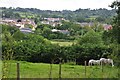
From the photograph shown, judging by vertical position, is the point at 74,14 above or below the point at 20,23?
above

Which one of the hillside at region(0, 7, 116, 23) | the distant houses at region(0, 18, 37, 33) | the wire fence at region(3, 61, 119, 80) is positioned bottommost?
the wire fence at region(3, 61, 119, 80)

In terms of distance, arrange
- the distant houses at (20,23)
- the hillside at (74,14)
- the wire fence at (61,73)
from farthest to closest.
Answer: the hillside at (74,14)
the wire fence at (61,73)
the distant houses at (20,23)

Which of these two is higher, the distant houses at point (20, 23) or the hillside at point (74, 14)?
the hillside at point (74, 14)

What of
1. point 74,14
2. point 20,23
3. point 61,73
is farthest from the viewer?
point 74,14

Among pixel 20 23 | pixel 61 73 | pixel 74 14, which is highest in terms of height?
pixel 74 14

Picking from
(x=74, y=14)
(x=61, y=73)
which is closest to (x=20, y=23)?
(x=61, y=73)

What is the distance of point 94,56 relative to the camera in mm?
12438

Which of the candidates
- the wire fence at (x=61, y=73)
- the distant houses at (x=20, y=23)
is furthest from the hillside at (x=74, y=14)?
the wire fence at (x=61, y=73)

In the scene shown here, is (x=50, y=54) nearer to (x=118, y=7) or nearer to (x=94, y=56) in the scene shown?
(x=94, y=56)

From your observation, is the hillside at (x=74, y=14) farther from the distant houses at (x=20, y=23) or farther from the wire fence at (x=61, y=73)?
the wire fence at (x=61, y=73)

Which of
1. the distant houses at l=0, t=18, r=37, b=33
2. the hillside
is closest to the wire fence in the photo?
the distant houses at l=0, t=18, r=37, b=33

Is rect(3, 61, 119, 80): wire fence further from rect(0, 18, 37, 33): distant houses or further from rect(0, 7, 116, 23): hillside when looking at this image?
rect(0, 7, 116, 23): hillside

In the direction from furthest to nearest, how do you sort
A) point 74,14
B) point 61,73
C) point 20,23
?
point 74,14
point 20,23
point 61,73

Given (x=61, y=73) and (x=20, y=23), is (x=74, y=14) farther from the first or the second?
(x=61, y=73)
